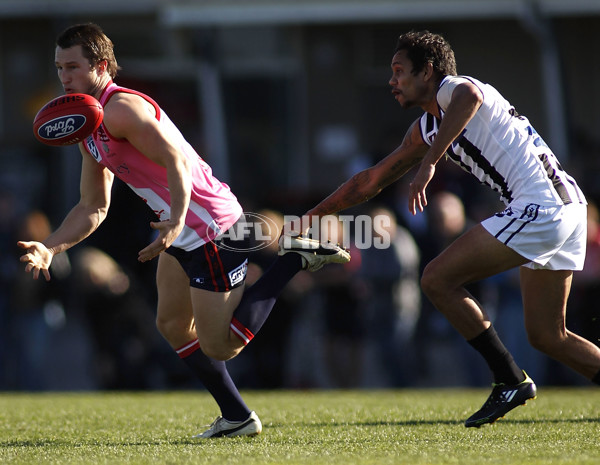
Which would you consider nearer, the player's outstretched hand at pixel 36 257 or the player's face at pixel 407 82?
the player's outstretched hand at pixel 36 257

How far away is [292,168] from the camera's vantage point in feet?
50.3

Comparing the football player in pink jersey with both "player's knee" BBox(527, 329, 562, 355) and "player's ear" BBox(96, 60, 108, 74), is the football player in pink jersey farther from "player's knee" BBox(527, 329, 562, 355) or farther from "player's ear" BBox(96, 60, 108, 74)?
"player's knee" BBox(527, 329, 562, 355)

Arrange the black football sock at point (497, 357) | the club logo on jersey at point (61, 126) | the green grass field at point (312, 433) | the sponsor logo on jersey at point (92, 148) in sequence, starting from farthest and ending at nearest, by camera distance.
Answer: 1. the black football sock at point (497, 357)
2. the sponsor logo on jersey at point (92, 148)
3. the club logo on jersey at point (61, 126)
4. the green grass field at point (312, 433)

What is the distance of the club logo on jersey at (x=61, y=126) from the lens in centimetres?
460

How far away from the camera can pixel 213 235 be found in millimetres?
5062

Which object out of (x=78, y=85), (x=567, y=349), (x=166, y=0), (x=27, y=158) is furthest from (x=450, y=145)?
(x=27, y=158)

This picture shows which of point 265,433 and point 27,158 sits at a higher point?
point 27,158

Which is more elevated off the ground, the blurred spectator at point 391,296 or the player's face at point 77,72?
the player's face at point 77,72

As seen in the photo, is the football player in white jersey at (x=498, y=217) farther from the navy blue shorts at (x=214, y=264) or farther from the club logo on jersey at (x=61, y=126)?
the club logo on jersey at (x=61, y=126)

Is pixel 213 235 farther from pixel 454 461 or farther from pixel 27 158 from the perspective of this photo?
pixel 27 158

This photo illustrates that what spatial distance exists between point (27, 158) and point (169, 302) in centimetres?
1072

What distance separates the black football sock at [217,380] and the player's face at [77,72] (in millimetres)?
1513

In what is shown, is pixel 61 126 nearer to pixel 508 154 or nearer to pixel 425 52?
pixel 425 52

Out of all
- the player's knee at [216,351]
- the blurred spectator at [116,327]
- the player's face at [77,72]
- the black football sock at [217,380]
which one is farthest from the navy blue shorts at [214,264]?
the blurred spectator at [116,327]
